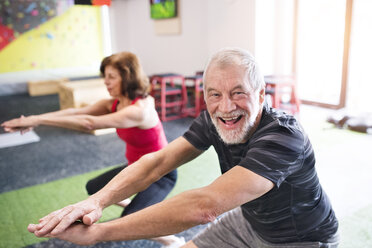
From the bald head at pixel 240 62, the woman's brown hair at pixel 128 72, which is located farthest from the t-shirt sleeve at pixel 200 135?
the woman's brown hair at pixel 128 72

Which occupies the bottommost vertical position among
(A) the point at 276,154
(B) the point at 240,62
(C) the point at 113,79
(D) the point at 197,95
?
(D) the point at 197,95

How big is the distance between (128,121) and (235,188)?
120 centimetres

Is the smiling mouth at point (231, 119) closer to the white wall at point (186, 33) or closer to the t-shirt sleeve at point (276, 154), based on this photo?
the t-shirt sleeve at point (276, 154)

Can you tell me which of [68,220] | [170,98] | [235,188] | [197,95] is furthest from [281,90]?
[68,220]

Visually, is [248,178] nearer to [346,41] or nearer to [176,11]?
[346,41]

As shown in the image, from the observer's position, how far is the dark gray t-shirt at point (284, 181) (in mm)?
1071

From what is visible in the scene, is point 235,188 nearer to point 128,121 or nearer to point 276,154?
point 276,154

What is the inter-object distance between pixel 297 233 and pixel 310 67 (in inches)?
203

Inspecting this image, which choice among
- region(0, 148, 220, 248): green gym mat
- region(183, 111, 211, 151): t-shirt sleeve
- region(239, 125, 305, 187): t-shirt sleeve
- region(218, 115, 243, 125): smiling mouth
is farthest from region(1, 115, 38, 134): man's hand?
region(239, 125, 305, 187): t-shirt sleeve

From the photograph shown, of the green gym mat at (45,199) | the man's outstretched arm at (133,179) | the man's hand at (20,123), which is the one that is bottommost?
the green gym mat at (45,199)

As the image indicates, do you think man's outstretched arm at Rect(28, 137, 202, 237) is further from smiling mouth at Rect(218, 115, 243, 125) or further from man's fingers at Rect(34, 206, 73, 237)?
smiling mouth at Rect(218, 115, 243, 125)

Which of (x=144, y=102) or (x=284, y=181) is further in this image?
(x=144, y=102)

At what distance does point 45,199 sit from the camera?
2867mm

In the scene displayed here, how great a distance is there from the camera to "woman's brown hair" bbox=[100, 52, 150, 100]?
2.24 meters
